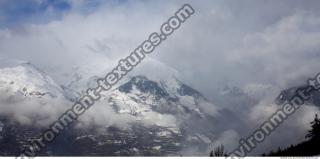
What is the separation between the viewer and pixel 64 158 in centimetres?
1602

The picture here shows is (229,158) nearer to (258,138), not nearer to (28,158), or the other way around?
(28,158)

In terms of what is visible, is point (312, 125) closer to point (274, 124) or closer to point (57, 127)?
point (274, 124)

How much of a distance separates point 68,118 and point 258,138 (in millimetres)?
15759

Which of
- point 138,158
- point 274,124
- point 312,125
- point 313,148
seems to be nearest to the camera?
point 138,158

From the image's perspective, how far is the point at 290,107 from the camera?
114 feet

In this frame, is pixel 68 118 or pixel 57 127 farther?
pixel 68 118

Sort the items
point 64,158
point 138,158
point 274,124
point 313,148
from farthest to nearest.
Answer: point 274,124, point 313,148, point 138,158, point 64,158

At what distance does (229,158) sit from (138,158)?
3.90m

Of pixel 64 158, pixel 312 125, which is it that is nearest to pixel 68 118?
pixel 64 158

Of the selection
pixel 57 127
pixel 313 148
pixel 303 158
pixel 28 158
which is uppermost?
pixel 57 127

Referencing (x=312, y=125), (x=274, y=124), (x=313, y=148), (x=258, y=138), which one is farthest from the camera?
(x=312, y=125)

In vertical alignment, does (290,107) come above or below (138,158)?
above

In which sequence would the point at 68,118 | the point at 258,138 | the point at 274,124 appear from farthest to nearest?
the point at 68,118 → the point at 274,124 → the point at 258,138

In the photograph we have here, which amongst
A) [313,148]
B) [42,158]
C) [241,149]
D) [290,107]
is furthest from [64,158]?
[290,107]
